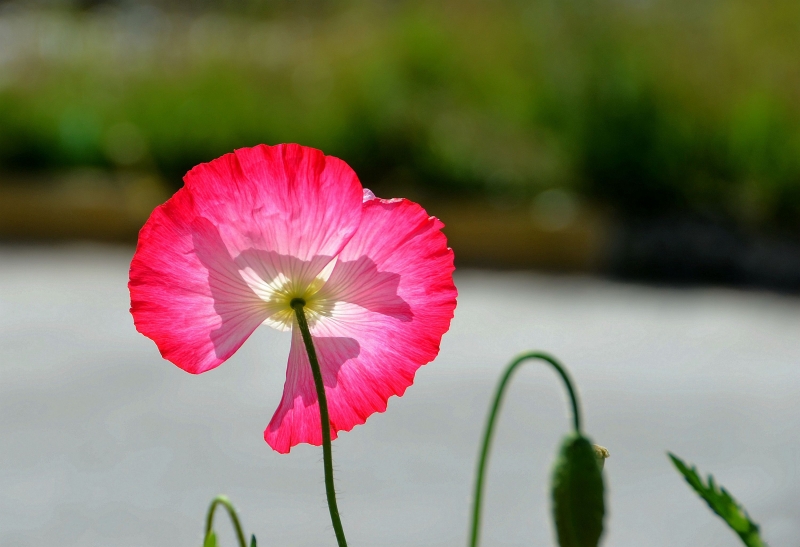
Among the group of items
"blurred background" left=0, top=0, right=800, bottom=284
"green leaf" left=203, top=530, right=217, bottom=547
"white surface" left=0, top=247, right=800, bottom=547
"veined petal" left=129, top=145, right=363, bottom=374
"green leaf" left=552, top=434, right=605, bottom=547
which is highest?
"blurred background" left=0, top=0, right=800, bottom=284

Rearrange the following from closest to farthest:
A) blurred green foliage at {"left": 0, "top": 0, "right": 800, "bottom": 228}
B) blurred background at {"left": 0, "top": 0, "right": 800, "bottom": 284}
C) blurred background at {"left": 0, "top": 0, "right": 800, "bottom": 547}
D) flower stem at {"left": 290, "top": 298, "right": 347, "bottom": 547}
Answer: flower stem at {"left": 290, "top": 298, "right": 347, "bottom": 547} → blurred background at {"left": 0, "top": 0, "right": 800, "bottom": 547} → blurred background at {"left": 0, "top": 0, "right": 800, "bottom": 284} → blurred green foliage at {"left": 0, "top": 0, "right": 800, "bottom": 228}

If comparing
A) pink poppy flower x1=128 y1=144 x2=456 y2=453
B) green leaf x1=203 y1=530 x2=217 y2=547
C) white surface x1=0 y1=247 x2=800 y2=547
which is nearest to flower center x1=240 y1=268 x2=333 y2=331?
pink poppy flower x1=128 y1=144 x2=456 y2=453

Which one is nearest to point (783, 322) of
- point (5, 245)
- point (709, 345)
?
point (709, 345)

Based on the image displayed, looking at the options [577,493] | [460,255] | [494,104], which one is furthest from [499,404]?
[494,104]

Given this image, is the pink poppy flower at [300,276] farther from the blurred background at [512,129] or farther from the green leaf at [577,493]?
the blurred background at [512,129]

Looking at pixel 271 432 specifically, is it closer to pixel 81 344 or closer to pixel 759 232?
pixel 81 344

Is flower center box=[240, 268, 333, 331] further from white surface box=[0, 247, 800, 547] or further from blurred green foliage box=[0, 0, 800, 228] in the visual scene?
blurred green foliage box=[0, 0, 800, 228]
